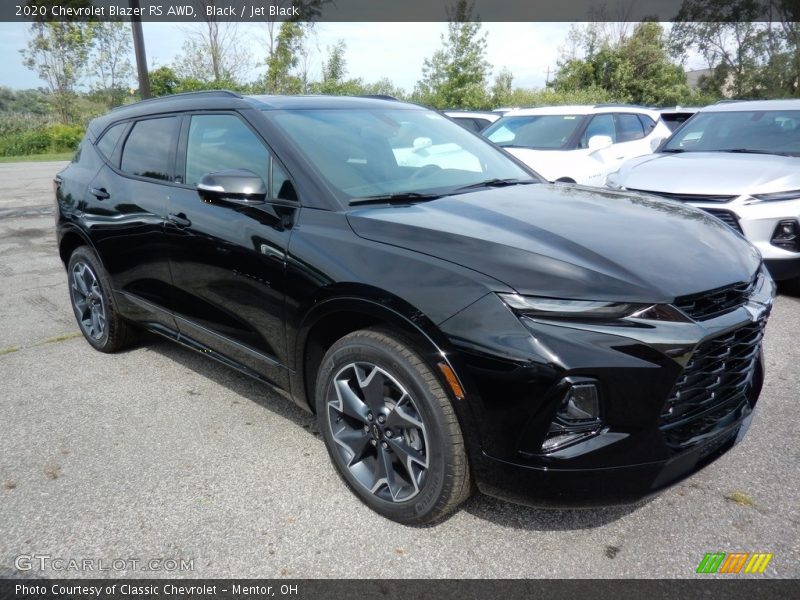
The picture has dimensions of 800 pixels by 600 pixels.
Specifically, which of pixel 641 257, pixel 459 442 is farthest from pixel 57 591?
pixel 641 257

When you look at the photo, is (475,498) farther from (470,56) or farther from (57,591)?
(470,56)

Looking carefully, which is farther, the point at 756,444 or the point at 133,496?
the point at 756,444

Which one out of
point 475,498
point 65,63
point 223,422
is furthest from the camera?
point 65,63

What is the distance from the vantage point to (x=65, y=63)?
31672 mm

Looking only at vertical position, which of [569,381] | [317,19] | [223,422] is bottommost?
[223,422]

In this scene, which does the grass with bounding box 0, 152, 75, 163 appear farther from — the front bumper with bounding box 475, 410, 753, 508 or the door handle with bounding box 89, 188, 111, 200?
the front bumper with bounding box 475, 410, 753, 508

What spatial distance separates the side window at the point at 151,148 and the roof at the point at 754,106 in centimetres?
618

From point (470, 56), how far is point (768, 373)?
2170 centimetres

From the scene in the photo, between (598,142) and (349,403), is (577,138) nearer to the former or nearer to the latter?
(598,142)

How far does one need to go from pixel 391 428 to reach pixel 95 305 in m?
3.03

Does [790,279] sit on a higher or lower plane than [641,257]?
lower

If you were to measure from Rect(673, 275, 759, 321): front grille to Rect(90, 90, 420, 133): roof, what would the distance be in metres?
2.21

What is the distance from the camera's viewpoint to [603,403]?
2.02 metres

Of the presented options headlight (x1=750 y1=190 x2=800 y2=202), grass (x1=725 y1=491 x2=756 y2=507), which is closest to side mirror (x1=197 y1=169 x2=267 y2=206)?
grass (x1=725 y1=491 x2=756 y2=507)
